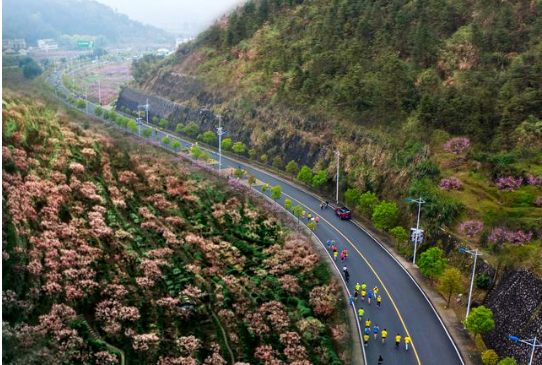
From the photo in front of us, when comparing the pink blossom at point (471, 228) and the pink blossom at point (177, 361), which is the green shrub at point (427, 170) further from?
the pink blossom at point (177, 361)

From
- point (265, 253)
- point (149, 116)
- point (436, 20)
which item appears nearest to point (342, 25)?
point (436, 20)

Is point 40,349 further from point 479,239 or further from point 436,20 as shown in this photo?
point 436,20

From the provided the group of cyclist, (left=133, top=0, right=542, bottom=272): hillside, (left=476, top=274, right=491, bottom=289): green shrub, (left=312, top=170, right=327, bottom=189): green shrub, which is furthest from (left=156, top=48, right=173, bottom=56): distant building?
(left=476, top=274, right=491, bottom=289): green shrub

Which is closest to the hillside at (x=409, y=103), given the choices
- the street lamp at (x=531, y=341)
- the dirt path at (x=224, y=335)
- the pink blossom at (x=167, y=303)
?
the street lamp at (x=531, y=341)

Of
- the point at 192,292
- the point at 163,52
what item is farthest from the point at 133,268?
the point at 163,52

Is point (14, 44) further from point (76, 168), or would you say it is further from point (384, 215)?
point (384, 215)

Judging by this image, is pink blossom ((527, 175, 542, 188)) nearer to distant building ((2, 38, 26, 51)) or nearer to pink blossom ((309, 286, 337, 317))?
pink blossom ((309, 286, 337, 317))
